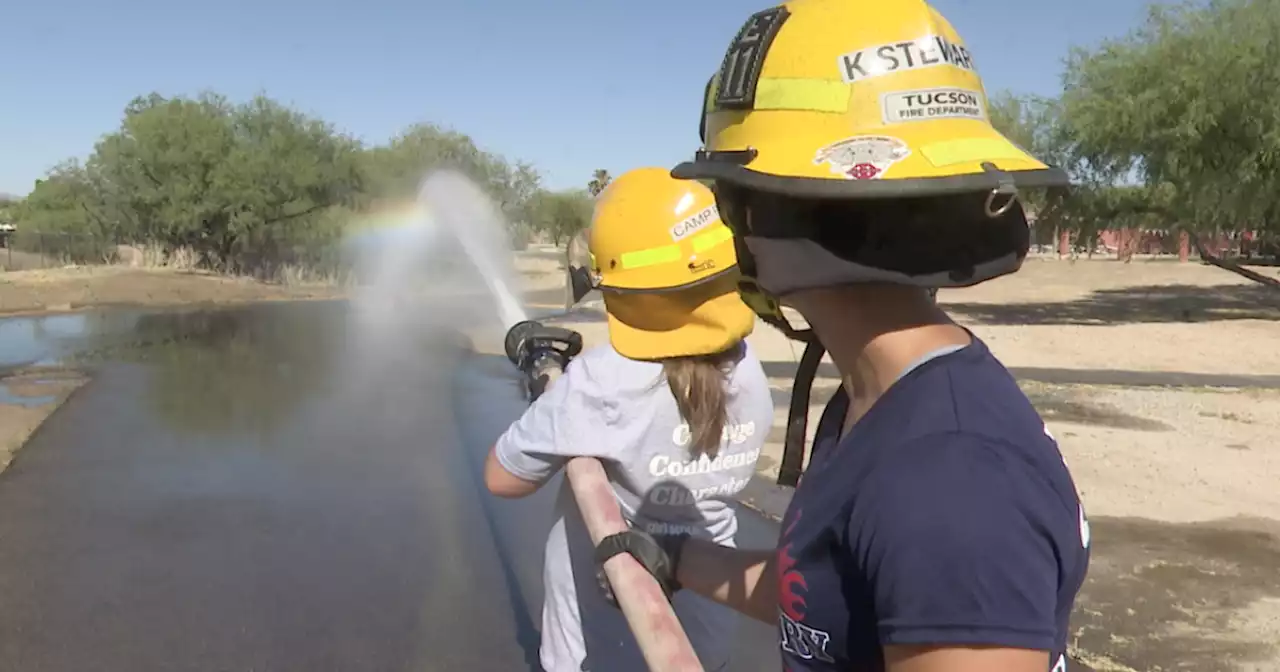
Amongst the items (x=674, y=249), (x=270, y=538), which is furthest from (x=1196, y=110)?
(x=674, y=249)

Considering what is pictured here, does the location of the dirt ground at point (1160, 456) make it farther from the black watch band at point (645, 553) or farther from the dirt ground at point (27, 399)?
the black watch band at point (645, 553)

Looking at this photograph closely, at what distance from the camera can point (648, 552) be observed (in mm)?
2035

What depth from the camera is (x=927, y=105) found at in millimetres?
1382

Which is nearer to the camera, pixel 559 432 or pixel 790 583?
pixel 790 583

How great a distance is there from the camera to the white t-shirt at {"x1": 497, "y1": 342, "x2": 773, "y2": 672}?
249 cm

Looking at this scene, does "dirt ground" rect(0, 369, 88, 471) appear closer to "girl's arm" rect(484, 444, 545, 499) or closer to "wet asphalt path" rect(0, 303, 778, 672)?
"wet asphalt path" rect(0, 303, 778, 672)

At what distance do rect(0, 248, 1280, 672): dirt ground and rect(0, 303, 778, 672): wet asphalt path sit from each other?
6.00ft

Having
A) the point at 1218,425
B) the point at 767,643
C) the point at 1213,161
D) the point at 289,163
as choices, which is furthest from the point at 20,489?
the point at 289,163

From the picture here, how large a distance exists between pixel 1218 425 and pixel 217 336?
16902 millimetres

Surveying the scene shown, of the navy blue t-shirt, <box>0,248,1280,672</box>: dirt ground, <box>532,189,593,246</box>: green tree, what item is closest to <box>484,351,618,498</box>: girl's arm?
the navy blue t-shirt

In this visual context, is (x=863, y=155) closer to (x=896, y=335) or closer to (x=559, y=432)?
(x=896, y=335)

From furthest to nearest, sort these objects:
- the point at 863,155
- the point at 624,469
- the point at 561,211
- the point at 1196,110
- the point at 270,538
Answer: the point at 561,211, the point at 1196,110, the point at 270,538, the point at 624,469, the point at 863,155

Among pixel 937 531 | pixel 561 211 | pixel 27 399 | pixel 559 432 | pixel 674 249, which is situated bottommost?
pixel 27 399

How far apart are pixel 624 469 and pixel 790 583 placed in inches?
47.3
